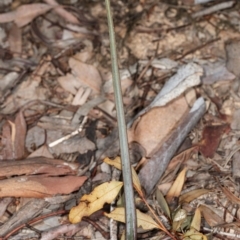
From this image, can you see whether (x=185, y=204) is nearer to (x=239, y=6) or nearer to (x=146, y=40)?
(x=146, y=40)

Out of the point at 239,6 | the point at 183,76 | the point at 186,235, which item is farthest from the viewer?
the point at 239,6

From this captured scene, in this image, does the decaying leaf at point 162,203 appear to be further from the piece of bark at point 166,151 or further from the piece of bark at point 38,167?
the piece of bark at point 38,167

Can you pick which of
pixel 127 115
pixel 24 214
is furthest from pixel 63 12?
pixel 24 214

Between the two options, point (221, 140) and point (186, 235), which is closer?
point (186, 235)

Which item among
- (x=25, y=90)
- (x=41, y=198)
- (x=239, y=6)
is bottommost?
(x=41, y=198)

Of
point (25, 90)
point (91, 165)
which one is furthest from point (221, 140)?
point (25, 90)

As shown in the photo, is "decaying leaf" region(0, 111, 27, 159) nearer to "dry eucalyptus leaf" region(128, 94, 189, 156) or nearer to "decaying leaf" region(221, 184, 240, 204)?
"dry eucalyptus leaf" region(128, 94, 189, 156)
